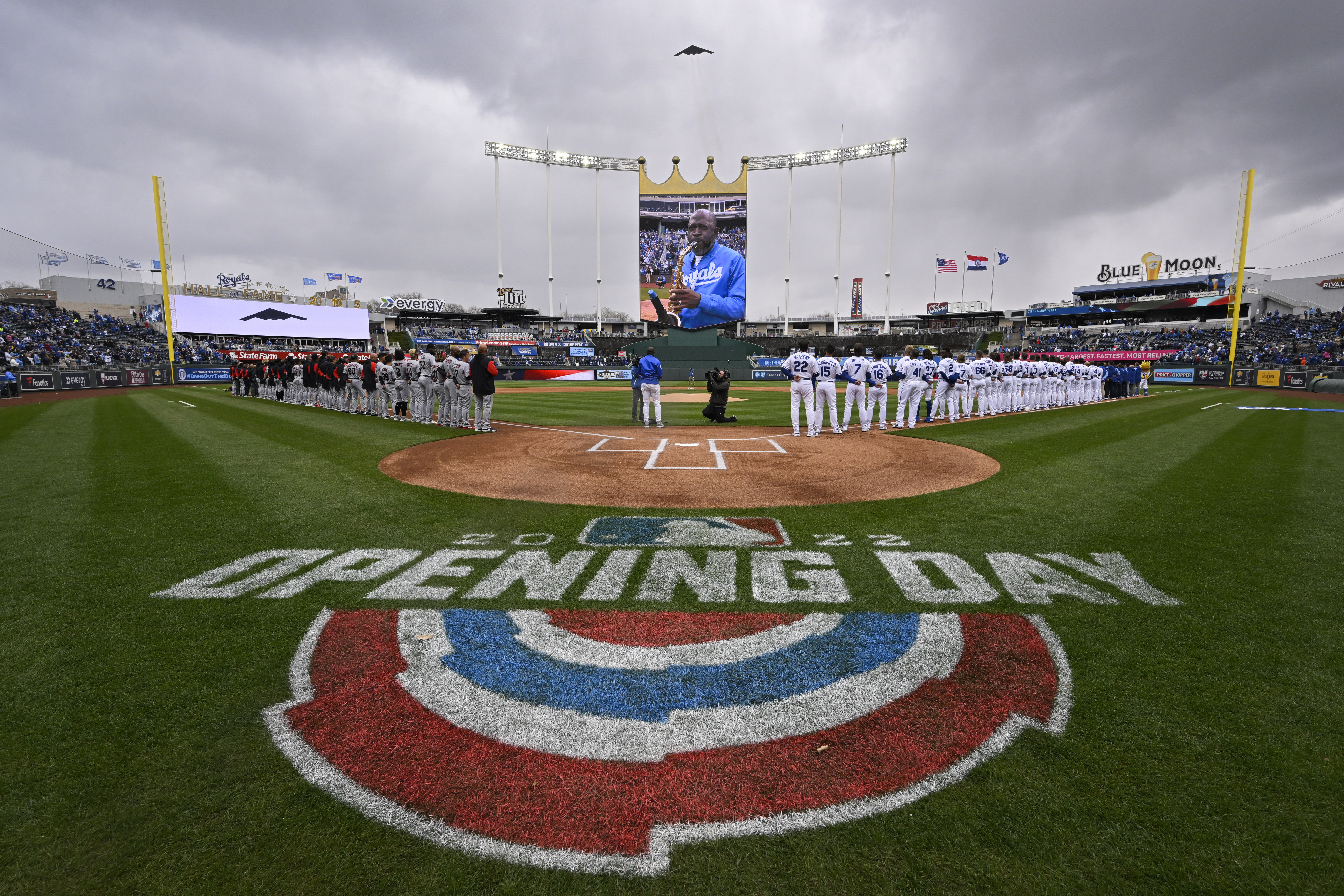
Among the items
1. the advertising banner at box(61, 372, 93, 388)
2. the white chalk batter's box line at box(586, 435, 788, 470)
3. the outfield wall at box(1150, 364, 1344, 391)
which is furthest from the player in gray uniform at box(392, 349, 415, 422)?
the outfield wall at box(1150, 364, 1344, 391)

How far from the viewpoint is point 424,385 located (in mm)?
15969

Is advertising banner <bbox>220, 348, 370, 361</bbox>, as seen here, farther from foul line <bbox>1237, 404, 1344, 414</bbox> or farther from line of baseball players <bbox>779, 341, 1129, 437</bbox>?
foul line <bbox>1237, 404, 1344, 414</bbox>

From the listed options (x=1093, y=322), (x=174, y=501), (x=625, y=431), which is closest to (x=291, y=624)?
(x=174, y=501)

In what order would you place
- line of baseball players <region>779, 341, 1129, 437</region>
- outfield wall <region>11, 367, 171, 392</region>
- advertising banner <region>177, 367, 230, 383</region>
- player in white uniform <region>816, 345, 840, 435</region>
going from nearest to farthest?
player in white uniform <region>816, 345, 840, 435</region>
line of baseball players <region>779, 341, 1129, 437</region>
outfield wall <region>11, 367, 171, 392</region>
advertising banner <region>177, 367, 230, 383</region>

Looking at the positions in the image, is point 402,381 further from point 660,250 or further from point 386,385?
point 660,250

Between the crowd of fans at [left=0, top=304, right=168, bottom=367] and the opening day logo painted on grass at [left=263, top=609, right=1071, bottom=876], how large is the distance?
45.7 metres

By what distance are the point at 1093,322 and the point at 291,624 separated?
88975mm

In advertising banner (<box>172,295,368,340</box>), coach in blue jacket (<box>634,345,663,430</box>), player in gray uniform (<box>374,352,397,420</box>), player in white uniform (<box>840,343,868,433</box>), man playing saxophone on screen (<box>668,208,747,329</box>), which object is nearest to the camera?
player in white uniform (<box>840,343,868,433</box>)

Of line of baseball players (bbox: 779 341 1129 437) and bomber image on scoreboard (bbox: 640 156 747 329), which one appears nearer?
line of baseball players (bbox: 779 341 1129 437)

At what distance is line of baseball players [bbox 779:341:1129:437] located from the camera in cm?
1338

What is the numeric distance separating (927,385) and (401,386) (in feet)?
49.4

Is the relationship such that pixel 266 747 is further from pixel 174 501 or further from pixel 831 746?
pixel 174 501

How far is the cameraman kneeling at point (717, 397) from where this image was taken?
1598 centimetres

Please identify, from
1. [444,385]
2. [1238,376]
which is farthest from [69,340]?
[1238,376]
